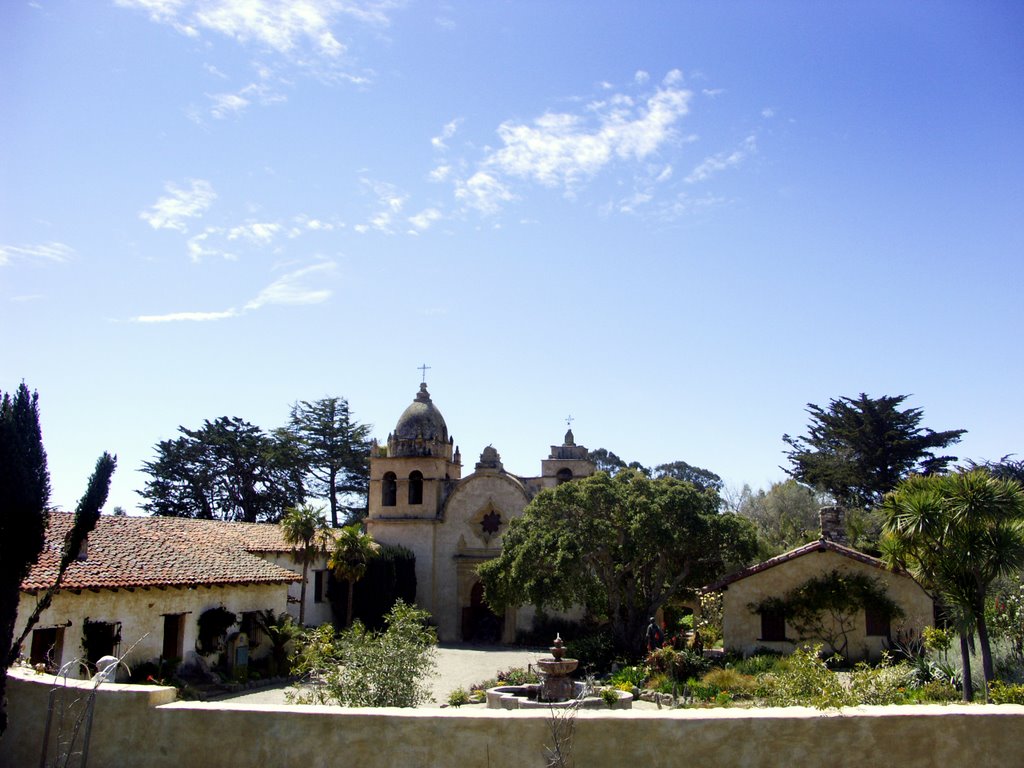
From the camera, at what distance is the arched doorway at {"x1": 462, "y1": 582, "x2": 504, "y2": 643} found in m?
37.6

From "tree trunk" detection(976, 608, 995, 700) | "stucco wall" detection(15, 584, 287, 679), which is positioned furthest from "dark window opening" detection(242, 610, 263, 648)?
"tree trunk" detection(976, 608, 995, 700)

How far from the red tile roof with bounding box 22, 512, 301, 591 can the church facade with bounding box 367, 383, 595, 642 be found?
792cm

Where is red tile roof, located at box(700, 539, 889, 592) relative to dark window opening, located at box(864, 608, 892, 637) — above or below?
above

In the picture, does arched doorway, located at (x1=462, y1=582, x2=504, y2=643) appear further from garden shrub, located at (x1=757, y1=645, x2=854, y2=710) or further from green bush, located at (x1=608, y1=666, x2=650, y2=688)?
garden shrub, located at (x1=757, y1=645, x2=854, y2=710)

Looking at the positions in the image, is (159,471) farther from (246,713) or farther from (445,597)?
(246,713)

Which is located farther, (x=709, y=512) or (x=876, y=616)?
(x=709, y=512)

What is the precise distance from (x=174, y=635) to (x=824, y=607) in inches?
703

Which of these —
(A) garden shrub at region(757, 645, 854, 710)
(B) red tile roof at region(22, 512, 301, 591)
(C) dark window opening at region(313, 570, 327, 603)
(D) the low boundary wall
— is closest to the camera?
(D) the low boundary wall

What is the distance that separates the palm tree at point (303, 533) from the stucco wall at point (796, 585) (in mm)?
15416

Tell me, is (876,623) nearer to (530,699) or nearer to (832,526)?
(832,526)

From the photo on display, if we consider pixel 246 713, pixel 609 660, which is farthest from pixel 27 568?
pixel 609 660

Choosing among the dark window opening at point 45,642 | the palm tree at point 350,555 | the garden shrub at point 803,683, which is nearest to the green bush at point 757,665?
the garden shrub at point 803,683

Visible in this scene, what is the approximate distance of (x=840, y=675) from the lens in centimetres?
2023

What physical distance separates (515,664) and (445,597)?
9193mm
